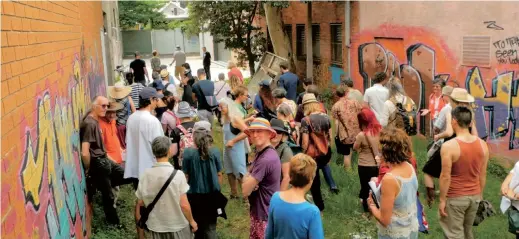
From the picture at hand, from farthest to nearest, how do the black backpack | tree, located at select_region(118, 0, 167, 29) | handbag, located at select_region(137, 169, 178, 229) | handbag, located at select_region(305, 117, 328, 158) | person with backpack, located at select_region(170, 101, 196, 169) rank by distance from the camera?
tree, located at select_region(118, 0, 167, 29) → the black backpack → person with backpack, located at select_region(170, 101, 196, 169) → handbag, located at select_region(305, 117, 328, 158) → handbag, located at select_region(137, 169, 178, 229)

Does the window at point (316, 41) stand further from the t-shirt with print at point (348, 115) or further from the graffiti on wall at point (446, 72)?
the t-shirt with print at point (348, 115)

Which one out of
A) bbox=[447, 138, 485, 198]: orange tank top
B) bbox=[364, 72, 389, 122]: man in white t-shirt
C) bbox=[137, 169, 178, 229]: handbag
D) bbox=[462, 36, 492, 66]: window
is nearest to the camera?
bbox=[137, 169, 178, 229]: handbag

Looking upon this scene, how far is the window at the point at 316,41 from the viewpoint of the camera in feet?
56.4

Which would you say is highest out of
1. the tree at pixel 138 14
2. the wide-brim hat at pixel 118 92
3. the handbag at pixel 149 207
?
the tree at pixel 138 14

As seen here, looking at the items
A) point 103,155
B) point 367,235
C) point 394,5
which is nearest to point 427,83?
point 394,5

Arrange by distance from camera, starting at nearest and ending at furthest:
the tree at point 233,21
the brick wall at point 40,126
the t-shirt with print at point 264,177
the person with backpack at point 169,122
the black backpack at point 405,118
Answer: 1. the brick wall at point 40,126
2. the t-shirt with print at point 264,177
3. the person with backpack at point 169,122
4. the black backpack at point 405,118
5. the tree at point 233,21

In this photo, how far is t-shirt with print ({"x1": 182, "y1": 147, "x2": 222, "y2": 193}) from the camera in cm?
520

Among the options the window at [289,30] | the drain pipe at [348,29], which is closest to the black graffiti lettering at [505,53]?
the drain pipe at [348,29]

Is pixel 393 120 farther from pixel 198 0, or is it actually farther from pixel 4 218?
pixel 198 0

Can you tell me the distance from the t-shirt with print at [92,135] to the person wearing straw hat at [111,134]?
43cm

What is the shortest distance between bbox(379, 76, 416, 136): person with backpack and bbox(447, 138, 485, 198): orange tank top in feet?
8.71

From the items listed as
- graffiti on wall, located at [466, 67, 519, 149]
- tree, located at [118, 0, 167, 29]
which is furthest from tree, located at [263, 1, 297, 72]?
tree, located at [118, 0, 167, 29]

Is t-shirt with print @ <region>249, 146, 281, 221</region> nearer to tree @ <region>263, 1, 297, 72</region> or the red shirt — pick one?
the red shirt

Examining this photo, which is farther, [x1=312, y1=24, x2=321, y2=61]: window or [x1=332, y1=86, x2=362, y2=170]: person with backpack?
[x1=312, y1=24, x2=321, y2=61]: window
